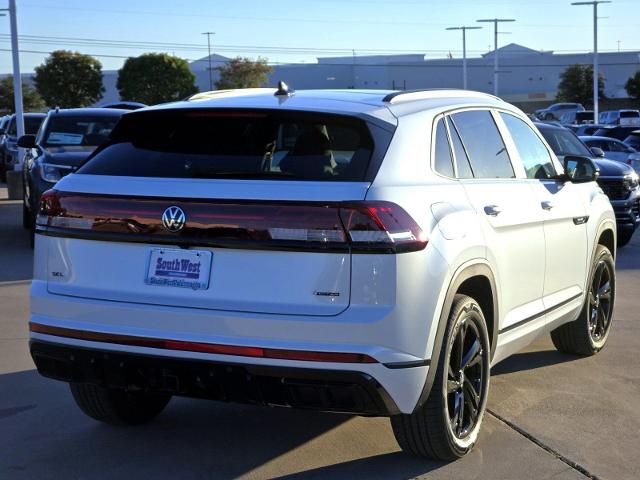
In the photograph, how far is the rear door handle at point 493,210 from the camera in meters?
4.87

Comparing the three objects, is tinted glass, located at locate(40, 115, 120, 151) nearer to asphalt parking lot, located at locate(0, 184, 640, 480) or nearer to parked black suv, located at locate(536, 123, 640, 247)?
parked black suv, located at locate(536, 123, 640, 247)

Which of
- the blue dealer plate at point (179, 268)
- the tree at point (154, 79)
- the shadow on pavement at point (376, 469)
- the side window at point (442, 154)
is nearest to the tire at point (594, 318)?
the side window at point (442, 154)

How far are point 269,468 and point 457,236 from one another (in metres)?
1.45

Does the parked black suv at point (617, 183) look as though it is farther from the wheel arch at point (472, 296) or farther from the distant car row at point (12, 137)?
the distant car row at point (12, 137)

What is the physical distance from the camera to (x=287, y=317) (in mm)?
3914

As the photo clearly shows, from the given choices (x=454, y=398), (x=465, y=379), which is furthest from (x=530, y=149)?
(x=454, y=398)

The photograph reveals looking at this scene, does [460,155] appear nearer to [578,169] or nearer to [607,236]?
[578,169]

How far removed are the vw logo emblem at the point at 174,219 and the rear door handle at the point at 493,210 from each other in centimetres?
163

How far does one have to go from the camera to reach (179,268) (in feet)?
13.5

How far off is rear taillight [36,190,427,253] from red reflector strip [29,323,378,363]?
427mm

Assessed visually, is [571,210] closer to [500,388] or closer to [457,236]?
[500,388]

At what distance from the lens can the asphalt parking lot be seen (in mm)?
4605

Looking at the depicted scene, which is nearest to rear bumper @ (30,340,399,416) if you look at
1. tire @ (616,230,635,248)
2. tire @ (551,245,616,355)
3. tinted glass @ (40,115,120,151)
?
tire @ (551,245,616,355)

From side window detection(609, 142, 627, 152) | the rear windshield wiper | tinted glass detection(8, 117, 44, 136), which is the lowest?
side window detection(609, 142, 627, 152)
